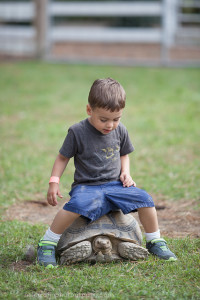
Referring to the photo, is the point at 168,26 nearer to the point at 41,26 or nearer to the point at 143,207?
the point at 41,26

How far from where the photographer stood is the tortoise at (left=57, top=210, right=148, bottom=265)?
10.5 feet

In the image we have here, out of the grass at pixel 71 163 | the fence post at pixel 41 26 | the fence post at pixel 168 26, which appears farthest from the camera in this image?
the fence post at pixel 41 26

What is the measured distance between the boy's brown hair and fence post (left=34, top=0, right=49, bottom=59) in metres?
14.6

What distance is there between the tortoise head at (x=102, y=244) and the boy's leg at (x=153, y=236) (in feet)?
1.05

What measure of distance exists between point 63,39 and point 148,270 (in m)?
15.7

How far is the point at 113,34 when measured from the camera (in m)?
17.6

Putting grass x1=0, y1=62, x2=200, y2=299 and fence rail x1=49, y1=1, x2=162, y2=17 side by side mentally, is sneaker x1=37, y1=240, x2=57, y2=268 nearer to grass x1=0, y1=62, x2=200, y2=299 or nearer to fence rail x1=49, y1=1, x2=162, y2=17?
grass x1=0, y1=62, x2=200, y2=299

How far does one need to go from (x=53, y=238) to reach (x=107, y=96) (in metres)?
1.08

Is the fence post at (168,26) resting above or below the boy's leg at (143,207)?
above

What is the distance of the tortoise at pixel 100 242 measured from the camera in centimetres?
320

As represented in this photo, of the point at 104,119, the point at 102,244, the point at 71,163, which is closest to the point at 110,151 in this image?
the point at 104,119

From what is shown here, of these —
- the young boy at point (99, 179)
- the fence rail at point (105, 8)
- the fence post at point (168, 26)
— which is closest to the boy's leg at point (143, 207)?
the young boy at point (99, 179)

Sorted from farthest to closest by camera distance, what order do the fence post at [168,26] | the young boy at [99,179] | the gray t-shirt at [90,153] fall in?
the fence post at [168,26] → the gray t-shirt at [90,153] → the young boy at [99,179]

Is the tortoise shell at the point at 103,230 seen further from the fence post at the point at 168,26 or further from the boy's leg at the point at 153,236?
the fence post at the point at 168,26
